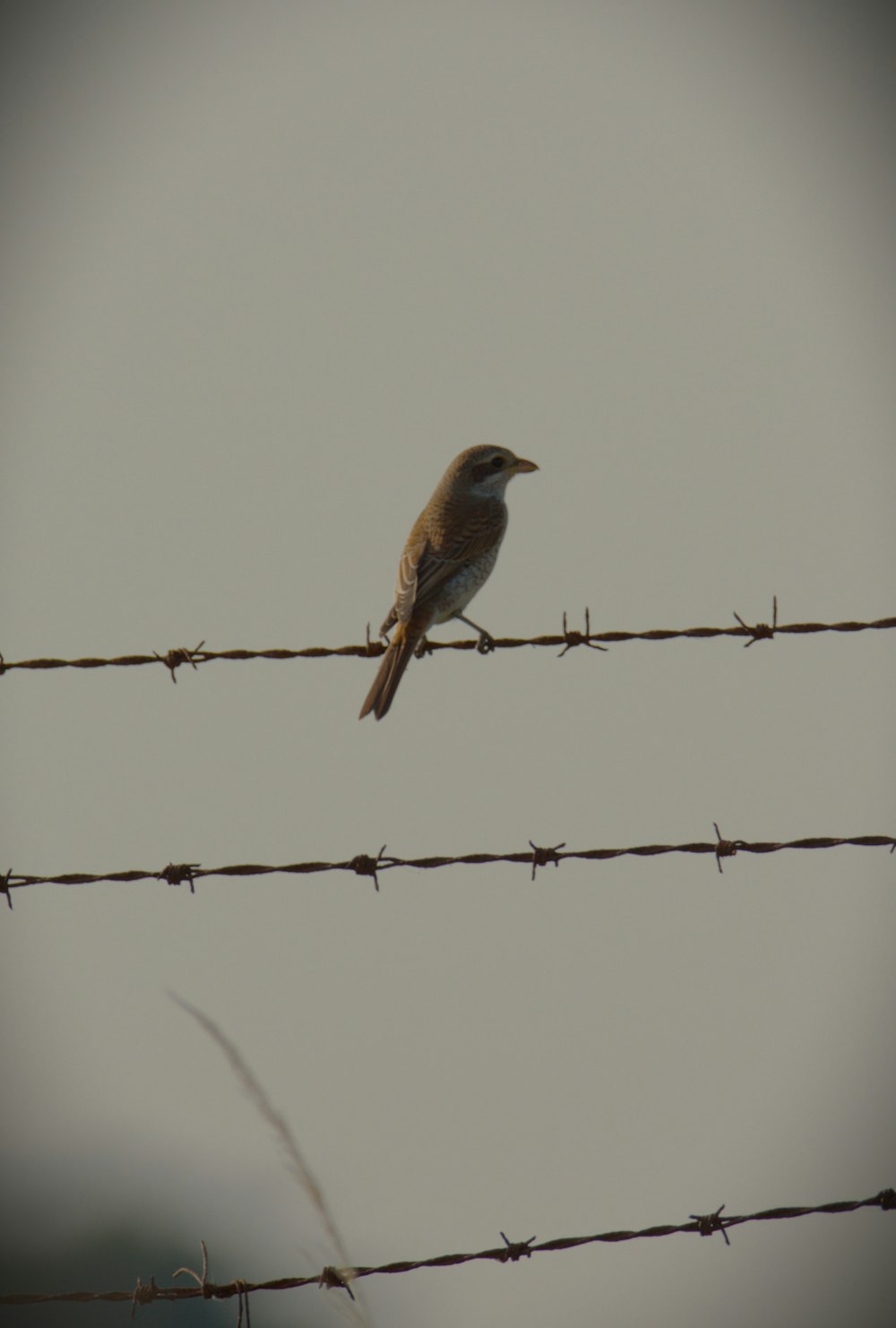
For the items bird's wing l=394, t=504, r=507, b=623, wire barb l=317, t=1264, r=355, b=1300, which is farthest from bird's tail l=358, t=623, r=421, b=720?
wire barb l=317, t=1264, r=355, b=1300

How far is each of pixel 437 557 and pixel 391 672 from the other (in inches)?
60.9

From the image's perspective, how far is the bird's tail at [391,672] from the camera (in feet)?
23.6

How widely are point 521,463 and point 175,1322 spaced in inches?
2414

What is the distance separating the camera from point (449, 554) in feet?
29.1

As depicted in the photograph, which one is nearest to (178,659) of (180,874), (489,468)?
(180,874)

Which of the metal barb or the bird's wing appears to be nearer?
the metal barb

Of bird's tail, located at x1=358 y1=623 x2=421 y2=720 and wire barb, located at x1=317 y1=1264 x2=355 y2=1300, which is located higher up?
bird's tail, located at x1=358 y1=623 x2=421 y2=720

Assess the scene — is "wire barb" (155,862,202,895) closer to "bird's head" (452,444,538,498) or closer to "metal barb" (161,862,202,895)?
"metal barb" (161,862,202,895)

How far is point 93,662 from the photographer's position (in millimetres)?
5141

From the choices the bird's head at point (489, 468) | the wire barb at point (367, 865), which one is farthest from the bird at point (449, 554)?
the wire barb at point (367, 865)

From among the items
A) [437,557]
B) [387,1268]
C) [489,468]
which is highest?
[489,468]

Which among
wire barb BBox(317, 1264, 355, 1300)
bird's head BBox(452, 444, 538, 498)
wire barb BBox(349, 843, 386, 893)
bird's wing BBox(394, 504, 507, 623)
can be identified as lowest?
wire barb BBox(317, 1264, 355, 1300)

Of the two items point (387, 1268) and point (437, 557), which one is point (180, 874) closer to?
point (387, 1268)

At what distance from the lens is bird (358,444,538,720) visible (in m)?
7.72
